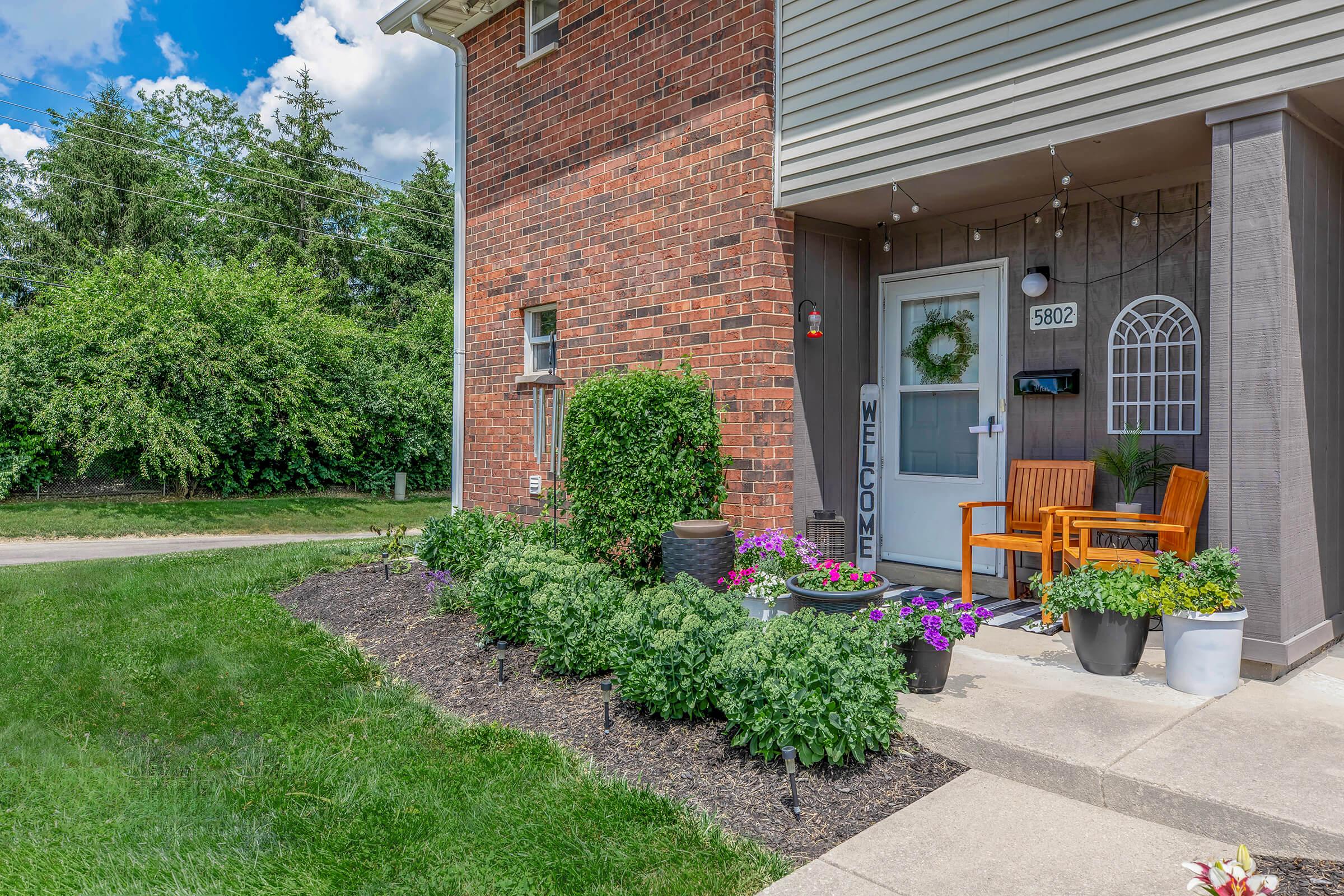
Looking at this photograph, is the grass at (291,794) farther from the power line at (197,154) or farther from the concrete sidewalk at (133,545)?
the power line at (197,154)

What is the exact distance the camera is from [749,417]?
5477mm

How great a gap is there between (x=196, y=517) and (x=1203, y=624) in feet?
45.1

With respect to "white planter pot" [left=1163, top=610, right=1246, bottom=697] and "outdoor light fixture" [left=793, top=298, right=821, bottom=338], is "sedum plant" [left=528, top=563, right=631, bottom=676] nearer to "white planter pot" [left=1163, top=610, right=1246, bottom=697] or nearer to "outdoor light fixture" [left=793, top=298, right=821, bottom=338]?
"outdoor light fixture" [left=793, top=298, right=821, bottom=338]

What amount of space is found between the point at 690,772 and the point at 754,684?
0.41 metres

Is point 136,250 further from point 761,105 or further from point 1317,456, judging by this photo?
point 1317,456

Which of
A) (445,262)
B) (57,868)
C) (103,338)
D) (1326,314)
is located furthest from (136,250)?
(1326,314)

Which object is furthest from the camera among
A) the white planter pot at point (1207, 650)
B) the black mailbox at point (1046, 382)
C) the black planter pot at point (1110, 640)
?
the black mailbox at point (1046, 382)

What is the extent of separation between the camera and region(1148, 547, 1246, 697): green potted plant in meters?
3.45

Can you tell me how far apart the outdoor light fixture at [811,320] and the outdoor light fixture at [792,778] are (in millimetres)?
3295

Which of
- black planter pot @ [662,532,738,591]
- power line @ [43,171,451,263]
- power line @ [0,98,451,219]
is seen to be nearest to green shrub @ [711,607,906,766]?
black planter pot @ [662,532,738,591]

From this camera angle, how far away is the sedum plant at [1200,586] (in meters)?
3.47

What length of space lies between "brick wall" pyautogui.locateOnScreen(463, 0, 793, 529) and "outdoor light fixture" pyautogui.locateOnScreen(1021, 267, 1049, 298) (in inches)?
59.4

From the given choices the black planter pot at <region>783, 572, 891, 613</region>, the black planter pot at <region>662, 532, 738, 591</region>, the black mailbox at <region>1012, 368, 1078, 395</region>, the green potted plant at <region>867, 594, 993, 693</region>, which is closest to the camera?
the green potted plant at <region>867, 594, 993, 693</region>

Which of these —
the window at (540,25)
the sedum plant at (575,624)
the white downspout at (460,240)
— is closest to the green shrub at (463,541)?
the white downspout at (460,240)
